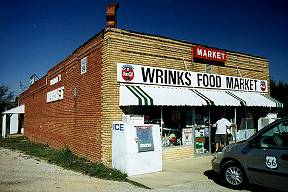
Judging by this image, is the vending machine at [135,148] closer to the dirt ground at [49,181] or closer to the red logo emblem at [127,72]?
the dirt ground at [49,181]

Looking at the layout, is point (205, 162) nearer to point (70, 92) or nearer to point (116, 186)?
point (116, 186)

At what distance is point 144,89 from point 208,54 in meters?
4.34

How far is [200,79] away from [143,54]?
3.28 m

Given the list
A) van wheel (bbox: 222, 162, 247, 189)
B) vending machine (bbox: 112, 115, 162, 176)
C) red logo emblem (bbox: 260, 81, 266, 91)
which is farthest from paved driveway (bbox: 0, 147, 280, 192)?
red logo emblem (bbox: 260, 81, 266, 91)

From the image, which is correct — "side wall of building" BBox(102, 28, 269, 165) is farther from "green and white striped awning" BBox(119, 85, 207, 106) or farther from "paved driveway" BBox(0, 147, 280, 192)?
"paved driveway" BBox(0, 147, 280, 192)

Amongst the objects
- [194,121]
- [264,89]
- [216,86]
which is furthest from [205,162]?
[264,89]

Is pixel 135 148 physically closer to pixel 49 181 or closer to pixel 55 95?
pixel 49 181

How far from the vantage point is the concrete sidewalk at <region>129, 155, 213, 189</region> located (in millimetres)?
8600

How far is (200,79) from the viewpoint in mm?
14062

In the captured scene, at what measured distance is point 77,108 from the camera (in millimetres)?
13883

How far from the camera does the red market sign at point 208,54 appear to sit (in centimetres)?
1393

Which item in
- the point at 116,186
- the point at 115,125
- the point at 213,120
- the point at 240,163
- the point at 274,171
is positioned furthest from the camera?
the point at 213,120

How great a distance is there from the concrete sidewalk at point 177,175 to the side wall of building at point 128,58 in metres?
2.03

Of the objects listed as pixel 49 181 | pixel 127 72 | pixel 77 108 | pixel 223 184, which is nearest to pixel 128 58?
pixel 127 72
